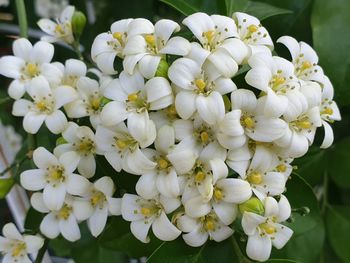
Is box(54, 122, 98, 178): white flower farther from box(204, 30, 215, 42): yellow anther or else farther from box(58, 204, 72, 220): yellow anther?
box(204, 30, 215, 42): yellow anther

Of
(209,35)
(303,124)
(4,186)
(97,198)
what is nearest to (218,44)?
(209,35)

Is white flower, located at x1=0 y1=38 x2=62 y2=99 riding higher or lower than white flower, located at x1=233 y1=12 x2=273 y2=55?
lower

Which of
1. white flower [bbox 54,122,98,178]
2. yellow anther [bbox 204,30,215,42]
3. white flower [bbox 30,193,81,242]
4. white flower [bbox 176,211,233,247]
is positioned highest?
yellow anther [bbox 204,30,215,42]

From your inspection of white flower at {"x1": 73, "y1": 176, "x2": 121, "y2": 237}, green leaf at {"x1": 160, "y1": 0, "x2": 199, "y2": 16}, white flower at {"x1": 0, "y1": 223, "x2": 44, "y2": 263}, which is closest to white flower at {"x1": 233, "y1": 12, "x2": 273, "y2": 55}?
green leaf at {"x1": 160, "y1": 0, "x2": 199, "y2": 16}

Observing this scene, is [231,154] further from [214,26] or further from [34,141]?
[34,141]

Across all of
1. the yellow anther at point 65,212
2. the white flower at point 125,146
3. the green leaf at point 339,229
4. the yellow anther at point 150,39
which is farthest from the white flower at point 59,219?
the green leaf at point 339,229

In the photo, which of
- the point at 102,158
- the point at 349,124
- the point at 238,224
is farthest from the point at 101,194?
the point at 349,124

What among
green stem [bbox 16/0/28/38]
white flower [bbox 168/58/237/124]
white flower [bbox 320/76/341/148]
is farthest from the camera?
green stem [bbox 16/0/28/38]
